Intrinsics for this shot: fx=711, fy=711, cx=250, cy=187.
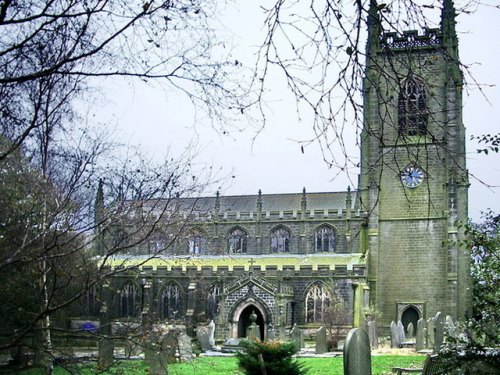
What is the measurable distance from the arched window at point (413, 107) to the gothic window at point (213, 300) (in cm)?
3598

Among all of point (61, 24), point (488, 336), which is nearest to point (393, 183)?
point (488, 336)

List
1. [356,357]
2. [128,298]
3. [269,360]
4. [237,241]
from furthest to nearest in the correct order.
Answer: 1. [237,241]
2. [128,298]
3. [269,360]
4. [356,357]

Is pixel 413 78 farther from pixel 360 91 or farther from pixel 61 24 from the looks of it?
pixel 61 24

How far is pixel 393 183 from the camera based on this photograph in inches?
1626

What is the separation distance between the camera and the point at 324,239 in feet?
147

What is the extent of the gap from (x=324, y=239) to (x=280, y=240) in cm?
285

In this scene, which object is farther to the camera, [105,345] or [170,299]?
[170,299]

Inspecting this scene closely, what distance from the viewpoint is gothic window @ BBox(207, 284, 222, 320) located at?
39531 mm

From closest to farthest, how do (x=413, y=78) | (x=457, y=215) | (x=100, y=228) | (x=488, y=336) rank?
(x=413, y=78)
(x=100, y=228)
(x=488, y=336)
(x=457, y=215)

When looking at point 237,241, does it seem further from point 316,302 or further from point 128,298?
point 316,302

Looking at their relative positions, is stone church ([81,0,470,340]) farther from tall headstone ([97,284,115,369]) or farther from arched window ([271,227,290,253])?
tall headstone ([97,284,115,369])

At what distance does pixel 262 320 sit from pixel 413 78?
1390 inches

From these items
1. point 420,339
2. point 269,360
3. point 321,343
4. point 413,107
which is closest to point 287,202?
point 321,343

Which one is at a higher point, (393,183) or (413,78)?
(393,183)
